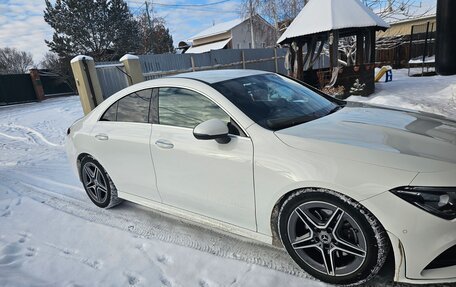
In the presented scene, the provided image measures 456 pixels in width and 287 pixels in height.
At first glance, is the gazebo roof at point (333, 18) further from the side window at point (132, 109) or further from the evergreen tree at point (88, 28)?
the evergreen tree at point (88, 28)

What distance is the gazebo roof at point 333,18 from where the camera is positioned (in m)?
10.6

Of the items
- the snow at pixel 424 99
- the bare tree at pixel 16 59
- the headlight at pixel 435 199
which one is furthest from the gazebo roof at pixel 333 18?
the bare tree at pixel 16 59

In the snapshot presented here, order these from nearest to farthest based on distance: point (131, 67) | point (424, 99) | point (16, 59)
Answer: point (424, 99) → point (131, 67) → point (16, 59)

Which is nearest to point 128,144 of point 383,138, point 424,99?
point 383,138

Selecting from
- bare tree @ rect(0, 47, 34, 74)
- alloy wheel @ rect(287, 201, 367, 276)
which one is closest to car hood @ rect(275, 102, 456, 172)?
alloy wheel @ rect(287, 201, 367, 276)

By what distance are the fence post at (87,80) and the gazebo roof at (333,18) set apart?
7.00 metres

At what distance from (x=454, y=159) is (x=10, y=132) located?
39.0 ft

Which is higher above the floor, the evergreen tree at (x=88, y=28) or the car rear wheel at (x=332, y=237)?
the evergreen tree at (x=88, y=28)

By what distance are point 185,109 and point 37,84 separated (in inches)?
903

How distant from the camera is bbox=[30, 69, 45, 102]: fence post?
21.4 metres

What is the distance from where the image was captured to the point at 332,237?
7.22ft

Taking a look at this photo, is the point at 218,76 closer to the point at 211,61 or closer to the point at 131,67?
the point at 131,67

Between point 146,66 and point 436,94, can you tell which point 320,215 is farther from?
point 146,66

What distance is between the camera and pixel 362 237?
2.04m
